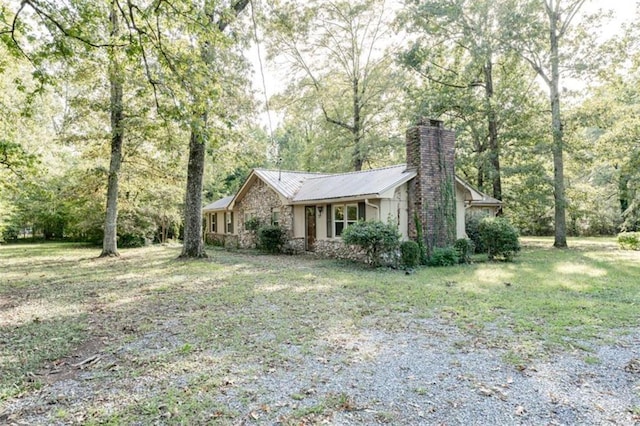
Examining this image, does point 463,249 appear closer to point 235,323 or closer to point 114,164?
point 235,323

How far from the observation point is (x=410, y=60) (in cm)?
2003

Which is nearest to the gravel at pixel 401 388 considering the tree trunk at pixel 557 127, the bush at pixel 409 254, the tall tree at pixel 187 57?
the tall tree at pixel 187 57

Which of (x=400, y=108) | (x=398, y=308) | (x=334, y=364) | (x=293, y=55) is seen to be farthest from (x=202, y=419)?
(x=293, y=55)

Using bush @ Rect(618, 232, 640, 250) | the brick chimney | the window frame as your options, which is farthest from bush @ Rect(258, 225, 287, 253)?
bush @ Rect(618, 232, 640, 250)

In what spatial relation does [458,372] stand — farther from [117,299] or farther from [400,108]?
[400,108]

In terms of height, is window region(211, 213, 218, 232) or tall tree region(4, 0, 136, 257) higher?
tall tree region(4, 0, 136, 257)

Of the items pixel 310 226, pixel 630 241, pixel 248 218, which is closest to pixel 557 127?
pixel 630 241

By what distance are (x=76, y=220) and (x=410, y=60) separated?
2243 cm

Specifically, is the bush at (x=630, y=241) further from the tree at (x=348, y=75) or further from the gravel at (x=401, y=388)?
the gravel at (x=401, y=388)

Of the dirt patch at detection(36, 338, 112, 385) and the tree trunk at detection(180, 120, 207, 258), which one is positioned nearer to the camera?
the dirt patch at detection(36, 338, 112, 385)

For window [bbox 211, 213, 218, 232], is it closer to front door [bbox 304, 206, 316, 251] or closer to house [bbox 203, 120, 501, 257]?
house [bbox 203, 120, 501, 257]

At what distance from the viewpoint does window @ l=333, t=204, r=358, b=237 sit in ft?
47.9

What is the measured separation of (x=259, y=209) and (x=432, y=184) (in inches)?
387

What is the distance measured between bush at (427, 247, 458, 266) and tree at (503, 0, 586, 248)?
9.00 meters
